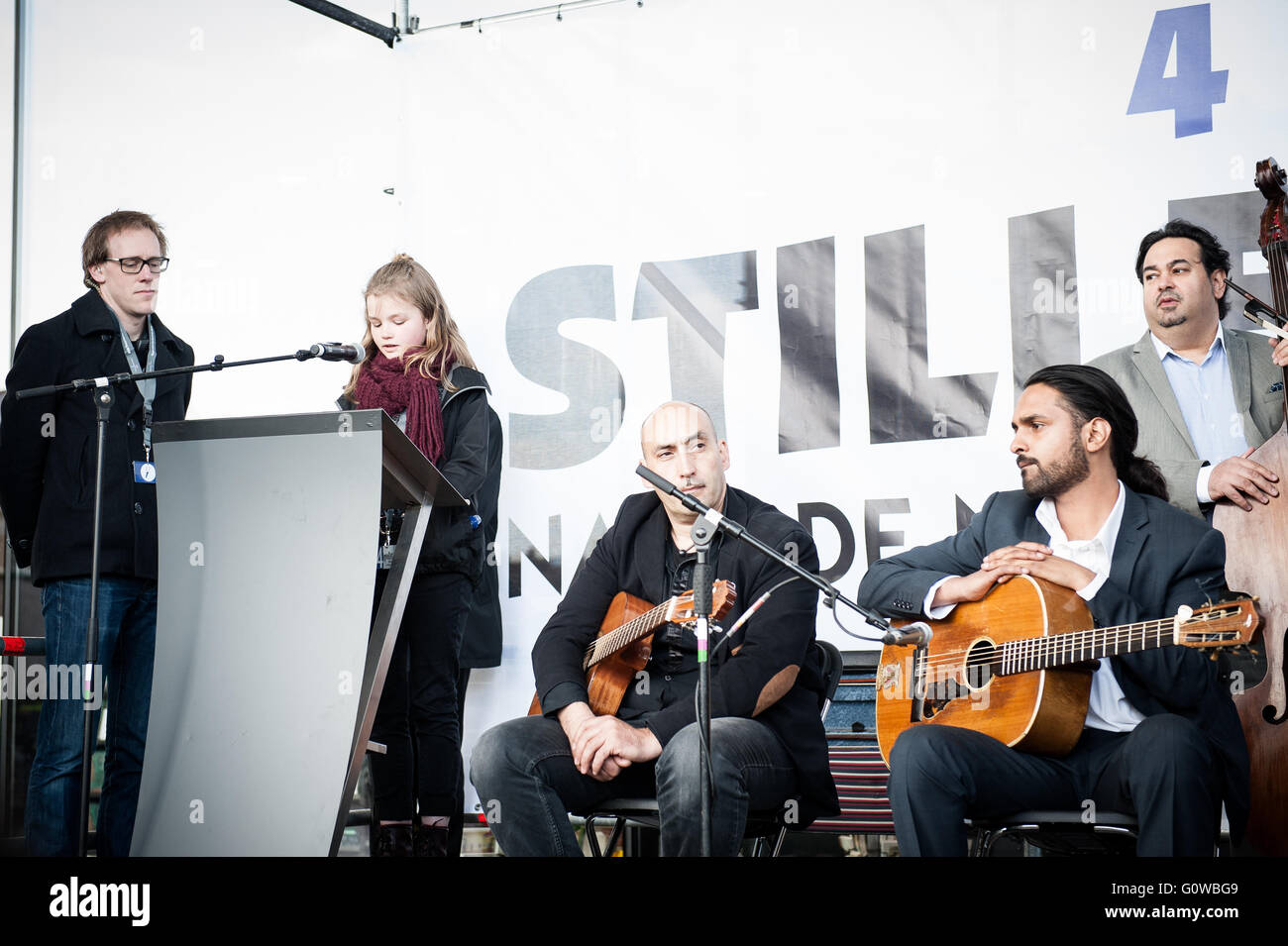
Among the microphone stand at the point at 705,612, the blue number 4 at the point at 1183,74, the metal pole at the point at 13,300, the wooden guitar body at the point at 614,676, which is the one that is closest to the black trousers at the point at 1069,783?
the microphone stand at the point at 705,612

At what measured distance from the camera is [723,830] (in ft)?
10.4

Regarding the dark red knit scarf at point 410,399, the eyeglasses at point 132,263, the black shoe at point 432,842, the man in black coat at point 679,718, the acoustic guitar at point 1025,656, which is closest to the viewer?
the acoustic guitar at point 1025,656

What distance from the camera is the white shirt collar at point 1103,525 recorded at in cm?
337

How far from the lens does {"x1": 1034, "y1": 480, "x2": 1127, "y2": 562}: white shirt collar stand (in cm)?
337

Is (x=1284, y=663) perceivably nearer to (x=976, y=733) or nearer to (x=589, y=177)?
(x=976, y=733)

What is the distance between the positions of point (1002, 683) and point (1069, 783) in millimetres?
280

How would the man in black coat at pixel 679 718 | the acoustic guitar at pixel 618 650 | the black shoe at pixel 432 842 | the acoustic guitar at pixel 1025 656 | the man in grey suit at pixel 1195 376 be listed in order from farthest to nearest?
the man in grey suit at pixel 1195 376
the black shoe at pixel 432 842
the acoustic guitar at pixel 618 650
the man in black coat at pixel 679 718
the acoustic guitar at pixel 1025 656

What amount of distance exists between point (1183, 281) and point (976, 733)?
1.69 metres

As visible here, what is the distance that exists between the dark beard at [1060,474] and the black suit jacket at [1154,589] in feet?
0.12

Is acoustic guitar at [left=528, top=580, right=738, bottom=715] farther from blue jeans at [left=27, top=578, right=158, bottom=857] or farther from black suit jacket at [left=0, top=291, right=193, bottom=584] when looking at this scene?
black suit jacket at [left=0, top=291, right=193, bottom=584]

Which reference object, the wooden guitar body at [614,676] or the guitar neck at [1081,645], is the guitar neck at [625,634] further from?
the guitar neck at [1081,645]

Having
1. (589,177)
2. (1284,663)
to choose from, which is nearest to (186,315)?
(589,177)

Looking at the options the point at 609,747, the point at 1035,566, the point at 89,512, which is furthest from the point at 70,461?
the point at 1035,566

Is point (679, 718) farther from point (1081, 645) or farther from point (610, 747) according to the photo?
point (1081, 645)
